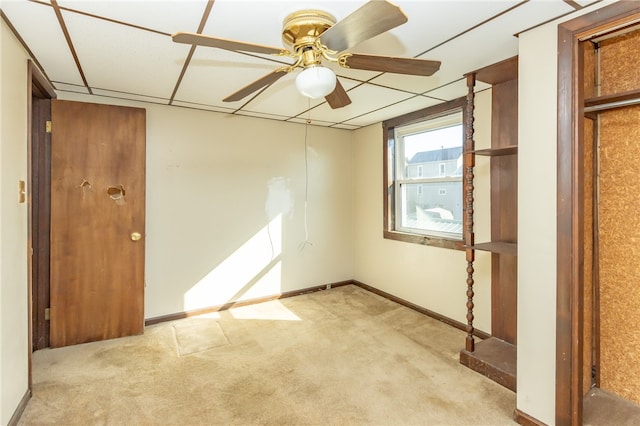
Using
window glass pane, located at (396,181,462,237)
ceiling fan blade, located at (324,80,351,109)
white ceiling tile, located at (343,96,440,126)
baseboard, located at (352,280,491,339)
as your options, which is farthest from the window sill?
ceiling fan blade, located at (324,80,351,109)

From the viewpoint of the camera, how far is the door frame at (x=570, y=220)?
1.65 meters

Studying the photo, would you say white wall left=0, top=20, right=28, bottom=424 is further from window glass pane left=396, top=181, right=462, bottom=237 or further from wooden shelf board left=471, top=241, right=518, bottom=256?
window glass pane left=396, top=181, right=462, bottom=237

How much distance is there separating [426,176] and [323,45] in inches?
102

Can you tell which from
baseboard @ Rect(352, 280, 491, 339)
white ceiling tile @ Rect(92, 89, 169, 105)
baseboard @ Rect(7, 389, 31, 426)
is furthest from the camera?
baseboard @ Rect(352, 280, 491, 339)

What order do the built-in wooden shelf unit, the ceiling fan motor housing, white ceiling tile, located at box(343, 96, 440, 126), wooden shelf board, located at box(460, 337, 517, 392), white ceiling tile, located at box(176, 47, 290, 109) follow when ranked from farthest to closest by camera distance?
white ceiling tile, located at box(343, 96, 440, 126) → the built-in wooden shelf unit → wooden shelf board, located at box(460, 337, 517, 392) → white ceiling tile, located at box(176, 47, 290, 109) → the ceiling fan motor housing

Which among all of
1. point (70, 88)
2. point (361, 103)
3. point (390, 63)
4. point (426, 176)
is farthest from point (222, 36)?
point (426, 176)

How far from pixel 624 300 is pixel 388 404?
1.57 metres

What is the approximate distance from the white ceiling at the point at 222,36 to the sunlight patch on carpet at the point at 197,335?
222cm

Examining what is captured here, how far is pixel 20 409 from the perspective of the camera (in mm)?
1998

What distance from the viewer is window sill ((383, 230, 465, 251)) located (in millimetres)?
3309

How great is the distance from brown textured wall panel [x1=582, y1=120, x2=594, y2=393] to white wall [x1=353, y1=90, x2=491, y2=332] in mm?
899

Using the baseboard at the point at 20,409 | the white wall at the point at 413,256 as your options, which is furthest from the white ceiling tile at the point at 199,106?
the baseboard at the point at 20,409

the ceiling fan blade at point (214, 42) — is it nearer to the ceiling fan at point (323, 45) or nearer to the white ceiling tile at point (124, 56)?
the ceiling fan at point (323, 45)

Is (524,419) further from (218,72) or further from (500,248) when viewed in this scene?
(218,72)
